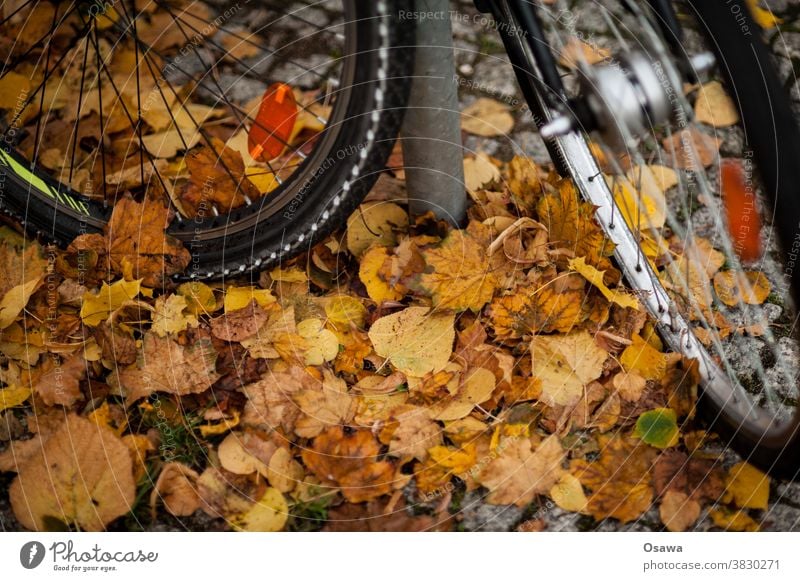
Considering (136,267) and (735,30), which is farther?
(136,267)

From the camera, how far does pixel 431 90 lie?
2.12 feet

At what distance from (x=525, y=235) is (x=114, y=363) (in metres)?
0.42

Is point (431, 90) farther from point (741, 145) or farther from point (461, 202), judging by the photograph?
point (741, 145)

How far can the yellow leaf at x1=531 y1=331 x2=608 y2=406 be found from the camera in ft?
2.20

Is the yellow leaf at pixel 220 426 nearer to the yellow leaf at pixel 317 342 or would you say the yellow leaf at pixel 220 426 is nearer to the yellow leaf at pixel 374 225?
the yellow leaf at pixel 317 342

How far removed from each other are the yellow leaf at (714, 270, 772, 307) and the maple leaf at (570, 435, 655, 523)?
0.18 meters

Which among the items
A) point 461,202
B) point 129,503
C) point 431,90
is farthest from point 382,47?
point 129,503

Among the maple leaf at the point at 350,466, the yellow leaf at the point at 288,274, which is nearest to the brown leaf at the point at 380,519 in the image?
the maple leaf at the point at 350,466

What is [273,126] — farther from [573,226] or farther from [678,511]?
[678,511]

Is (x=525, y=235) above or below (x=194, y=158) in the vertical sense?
below

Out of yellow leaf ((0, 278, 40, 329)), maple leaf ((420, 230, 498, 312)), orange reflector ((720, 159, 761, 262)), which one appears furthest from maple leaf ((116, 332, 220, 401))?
orange reflector ((720, 159, 761, 262))

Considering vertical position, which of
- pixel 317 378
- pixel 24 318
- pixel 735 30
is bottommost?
pixel 317 378

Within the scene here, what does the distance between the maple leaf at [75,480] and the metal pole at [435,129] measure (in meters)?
0.38

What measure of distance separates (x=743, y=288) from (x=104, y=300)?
63 cm
